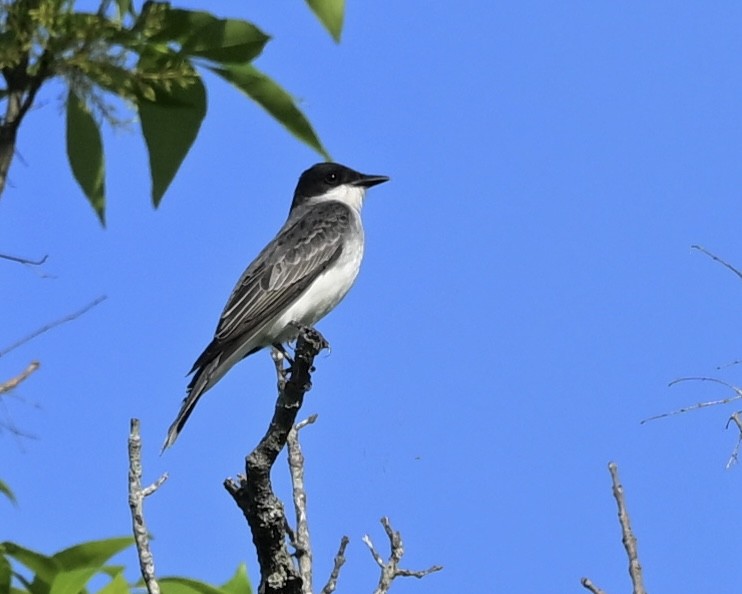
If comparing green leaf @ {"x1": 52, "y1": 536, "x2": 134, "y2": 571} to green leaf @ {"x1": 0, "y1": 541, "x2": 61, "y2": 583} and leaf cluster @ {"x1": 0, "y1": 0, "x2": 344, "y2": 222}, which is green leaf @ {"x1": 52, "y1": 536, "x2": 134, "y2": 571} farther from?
leaf cluster @ {"x1": 0, "y1": 0, "x2": 344, "y2": 222}

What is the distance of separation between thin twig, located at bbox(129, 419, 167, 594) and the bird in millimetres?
3363

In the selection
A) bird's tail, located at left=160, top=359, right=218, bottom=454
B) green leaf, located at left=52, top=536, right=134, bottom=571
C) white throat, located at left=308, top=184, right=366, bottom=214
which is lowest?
green leaf, located at left=52, top=536, right=134, bottom=571

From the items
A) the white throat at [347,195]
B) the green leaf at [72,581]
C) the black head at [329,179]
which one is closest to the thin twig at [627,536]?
the green leaf at [72,581]

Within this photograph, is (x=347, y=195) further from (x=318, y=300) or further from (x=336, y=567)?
(x=336, y=567)

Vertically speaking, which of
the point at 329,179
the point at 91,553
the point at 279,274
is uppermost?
the point at 329,179

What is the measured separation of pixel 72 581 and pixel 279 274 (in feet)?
16.9

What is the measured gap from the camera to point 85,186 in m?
1.91

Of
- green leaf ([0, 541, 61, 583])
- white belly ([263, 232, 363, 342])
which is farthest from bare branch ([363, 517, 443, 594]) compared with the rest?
white belly ([263, 232, 363, 342])

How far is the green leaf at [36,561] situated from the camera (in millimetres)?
2443

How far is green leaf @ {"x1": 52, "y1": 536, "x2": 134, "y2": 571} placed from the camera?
8.29 ft

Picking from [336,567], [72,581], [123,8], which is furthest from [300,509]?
[123,8]

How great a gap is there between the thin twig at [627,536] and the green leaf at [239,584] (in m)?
0.98

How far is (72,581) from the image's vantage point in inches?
89.8

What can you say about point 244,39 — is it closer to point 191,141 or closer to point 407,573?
point 191,141
